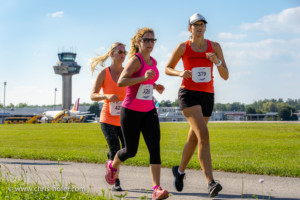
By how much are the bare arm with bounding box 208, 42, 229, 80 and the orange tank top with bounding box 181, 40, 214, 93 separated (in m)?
0.12

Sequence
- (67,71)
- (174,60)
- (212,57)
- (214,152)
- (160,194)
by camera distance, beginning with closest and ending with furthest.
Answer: (160,194)
(212,57)
(174,60)
(214,152)
(67,71)

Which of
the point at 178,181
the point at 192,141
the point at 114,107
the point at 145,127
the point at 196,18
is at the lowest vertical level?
the point at 178,181

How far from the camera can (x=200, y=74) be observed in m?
5.08

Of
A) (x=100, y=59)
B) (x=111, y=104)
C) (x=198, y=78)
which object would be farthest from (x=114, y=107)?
(x=198, y=78)

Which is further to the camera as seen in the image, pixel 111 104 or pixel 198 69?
pixel 111 104

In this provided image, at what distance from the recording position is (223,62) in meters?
5.31

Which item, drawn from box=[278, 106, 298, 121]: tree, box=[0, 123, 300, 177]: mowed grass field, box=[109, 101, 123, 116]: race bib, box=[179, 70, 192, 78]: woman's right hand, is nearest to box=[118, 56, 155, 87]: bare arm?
box=[179, 70, 192, 78]: woman's right hand

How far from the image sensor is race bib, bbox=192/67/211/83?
200 inches

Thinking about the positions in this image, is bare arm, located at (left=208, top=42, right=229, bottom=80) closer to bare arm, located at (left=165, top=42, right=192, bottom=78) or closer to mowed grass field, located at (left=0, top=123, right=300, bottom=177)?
bare arm, located at (left=165, top=42, right=192, bottom=78)

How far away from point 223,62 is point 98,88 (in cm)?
183

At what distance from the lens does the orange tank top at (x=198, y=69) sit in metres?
5.09

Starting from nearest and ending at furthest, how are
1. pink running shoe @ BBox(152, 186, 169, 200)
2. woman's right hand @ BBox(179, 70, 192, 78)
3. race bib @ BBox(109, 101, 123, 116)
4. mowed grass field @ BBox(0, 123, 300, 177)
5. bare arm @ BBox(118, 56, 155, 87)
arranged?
pink running shoe @ BBox(152, 186, 169, 200), bare arm @ BBox(118, 56, 155, 87), woman's right hand @ BBox(179, 70, 192, 78), race bib @ BBox(109, 101, 123, 116), mowed grass field @ BBox(0, 123, 300, 177)

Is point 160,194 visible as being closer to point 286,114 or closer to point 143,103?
point 143,103

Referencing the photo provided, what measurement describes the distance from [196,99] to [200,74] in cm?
32
